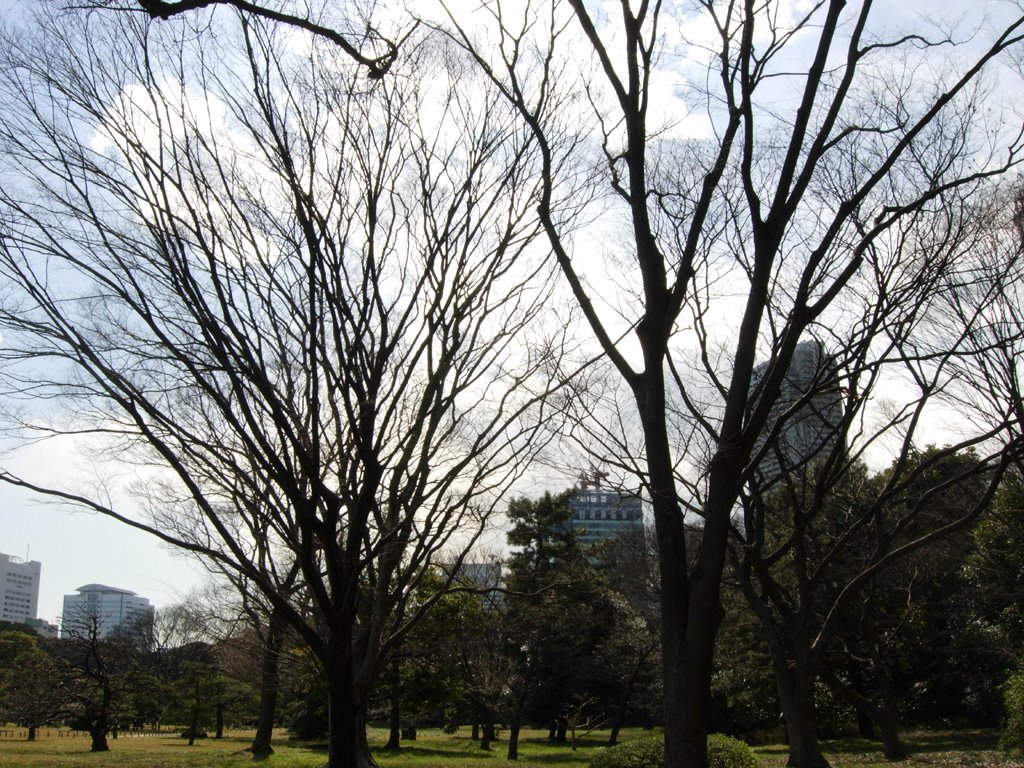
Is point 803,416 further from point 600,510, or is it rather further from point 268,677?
point 268,677

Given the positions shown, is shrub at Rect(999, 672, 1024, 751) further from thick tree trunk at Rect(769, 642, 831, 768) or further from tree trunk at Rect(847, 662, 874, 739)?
thick tree trunk at Rect(769, 642, 831, 768)

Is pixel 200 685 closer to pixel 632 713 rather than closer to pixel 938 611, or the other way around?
pixel 632 713

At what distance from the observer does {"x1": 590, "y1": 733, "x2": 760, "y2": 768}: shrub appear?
33.2 ft

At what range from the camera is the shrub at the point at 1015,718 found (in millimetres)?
15609

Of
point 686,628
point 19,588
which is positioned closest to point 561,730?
point 686,628

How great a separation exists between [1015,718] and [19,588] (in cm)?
21198

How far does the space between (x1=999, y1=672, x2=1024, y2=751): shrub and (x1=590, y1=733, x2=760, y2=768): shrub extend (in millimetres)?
8508

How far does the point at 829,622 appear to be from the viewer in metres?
11.3

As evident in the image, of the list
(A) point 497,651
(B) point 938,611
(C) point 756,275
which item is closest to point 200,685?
(A) point 497,651

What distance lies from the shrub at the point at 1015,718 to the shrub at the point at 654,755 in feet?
27.9

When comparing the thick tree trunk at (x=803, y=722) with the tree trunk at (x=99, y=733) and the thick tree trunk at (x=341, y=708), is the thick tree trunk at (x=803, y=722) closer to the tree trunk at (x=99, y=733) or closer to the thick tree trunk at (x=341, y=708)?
the thick tree trunk at (x=341, y=708)

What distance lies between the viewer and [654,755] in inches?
404

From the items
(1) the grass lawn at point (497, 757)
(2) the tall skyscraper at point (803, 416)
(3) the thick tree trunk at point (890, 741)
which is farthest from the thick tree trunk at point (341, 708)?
(3) the thick tree trunk at point (890, 741)

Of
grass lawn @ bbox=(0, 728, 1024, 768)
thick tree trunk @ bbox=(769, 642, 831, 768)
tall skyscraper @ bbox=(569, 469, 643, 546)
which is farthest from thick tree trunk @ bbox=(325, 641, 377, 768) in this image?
grass lawn @ bbox=(0, 728, 1024, 768)
